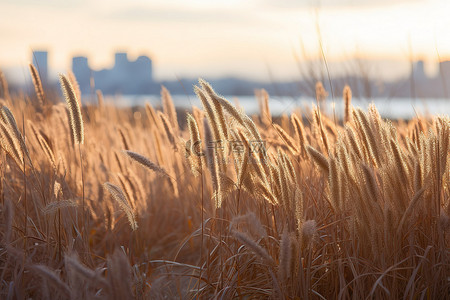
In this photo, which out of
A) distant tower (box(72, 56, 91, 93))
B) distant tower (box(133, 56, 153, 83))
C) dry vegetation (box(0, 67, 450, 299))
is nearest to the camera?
dry vegetation (box(0, 67, 450, 299))

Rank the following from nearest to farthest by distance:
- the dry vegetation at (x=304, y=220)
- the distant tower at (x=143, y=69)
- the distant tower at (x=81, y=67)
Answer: the dry vegetation at (x=304, y=220) < the distant tower at (x=81, y=67) < the distant tower at (x=143, y=69)

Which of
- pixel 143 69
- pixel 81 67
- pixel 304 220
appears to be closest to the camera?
pixel 304 220

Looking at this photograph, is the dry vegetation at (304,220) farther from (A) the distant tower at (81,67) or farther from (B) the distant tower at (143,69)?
(B) the distant tower at (143,69)

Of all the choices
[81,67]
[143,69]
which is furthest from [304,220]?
[143,69]

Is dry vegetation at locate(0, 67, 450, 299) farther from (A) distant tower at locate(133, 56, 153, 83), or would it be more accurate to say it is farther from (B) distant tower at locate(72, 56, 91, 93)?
(A) distant tower at locate(133, 56, 153, 83)

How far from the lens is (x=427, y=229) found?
163 centimetres

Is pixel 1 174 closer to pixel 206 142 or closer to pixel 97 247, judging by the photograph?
pixel 97 247

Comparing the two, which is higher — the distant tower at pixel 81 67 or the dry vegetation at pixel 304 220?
the distant tower at pixel 81 67

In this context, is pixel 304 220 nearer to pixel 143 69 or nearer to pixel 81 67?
pixel 81 67

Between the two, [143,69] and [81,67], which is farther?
[143,69]

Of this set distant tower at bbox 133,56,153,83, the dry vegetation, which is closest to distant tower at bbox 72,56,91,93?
the dry vegetation

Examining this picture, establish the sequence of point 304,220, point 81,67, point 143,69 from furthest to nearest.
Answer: point 143,69 → point 81,67 → point 304,220

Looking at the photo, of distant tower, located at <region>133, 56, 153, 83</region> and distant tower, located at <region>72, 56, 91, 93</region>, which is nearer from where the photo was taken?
distant tower, located at <region>72, 56, 91, 93</region>

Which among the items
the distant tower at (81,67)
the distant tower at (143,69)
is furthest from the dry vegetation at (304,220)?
the distant tower at (143,69)
